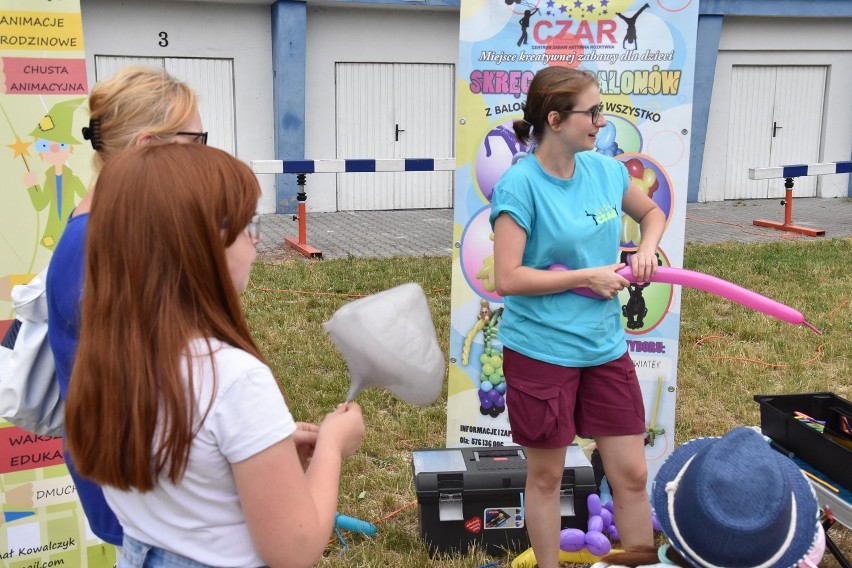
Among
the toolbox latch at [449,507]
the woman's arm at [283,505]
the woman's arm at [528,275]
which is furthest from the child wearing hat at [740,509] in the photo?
the toolbox latch at [449,507]

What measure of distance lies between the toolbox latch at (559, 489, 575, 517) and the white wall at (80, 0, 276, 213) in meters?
8.92

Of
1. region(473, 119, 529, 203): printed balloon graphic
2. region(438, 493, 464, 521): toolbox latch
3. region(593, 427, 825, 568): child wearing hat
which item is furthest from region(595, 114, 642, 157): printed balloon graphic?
region(593, 427, 825, 568): child wearing hat

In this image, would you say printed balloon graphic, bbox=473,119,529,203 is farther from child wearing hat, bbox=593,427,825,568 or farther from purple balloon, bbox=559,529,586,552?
child wearing hat, bbox=593,427,825,568

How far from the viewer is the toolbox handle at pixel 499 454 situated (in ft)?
11.8

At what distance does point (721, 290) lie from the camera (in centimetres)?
255

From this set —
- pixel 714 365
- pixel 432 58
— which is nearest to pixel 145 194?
pixel 714 365

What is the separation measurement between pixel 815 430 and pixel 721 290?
35.1 inches

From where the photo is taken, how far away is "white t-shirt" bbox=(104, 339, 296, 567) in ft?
4.42

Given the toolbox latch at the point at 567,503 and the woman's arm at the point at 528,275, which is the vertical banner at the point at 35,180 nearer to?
the woman's arm at the point at 528,275

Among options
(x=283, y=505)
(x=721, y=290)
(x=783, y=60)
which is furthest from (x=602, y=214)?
(x=783, y=60)

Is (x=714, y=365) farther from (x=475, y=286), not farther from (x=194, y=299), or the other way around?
(x=194, y=299)

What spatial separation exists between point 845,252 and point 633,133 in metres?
6.77

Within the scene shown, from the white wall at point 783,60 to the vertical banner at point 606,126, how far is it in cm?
1138

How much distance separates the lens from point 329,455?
5.21ft
